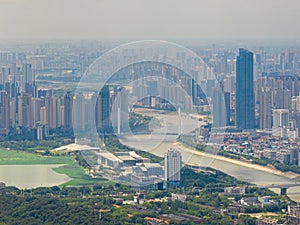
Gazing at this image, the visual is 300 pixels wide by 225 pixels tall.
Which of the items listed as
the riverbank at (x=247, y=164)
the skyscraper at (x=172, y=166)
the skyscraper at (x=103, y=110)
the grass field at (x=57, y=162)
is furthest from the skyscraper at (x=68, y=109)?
the skyscraper at (x=172, y=166)

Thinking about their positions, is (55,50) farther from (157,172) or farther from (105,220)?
(105,220)

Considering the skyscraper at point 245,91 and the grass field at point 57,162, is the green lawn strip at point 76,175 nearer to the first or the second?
the grass field at point 57,162

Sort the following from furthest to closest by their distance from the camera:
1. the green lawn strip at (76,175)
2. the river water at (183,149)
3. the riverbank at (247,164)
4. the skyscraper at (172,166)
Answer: the riverbank at (247,164) → the river water at (183,149) → the green lawn strip at (76,175) → the skyscraper at (172,166)

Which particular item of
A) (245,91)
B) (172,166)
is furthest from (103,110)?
(245,91)

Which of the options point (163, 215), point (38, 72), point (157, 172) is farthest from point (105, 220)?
point (38, 72)

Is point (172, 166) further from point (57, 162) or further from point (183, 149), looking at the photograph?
point (57, 162)

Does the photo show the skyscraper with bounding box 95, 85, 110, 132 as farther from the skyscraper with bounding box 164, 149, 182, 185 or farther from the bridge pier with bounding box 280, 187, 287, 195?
the bridge pier with bounding box 280, 187, 287, 195
